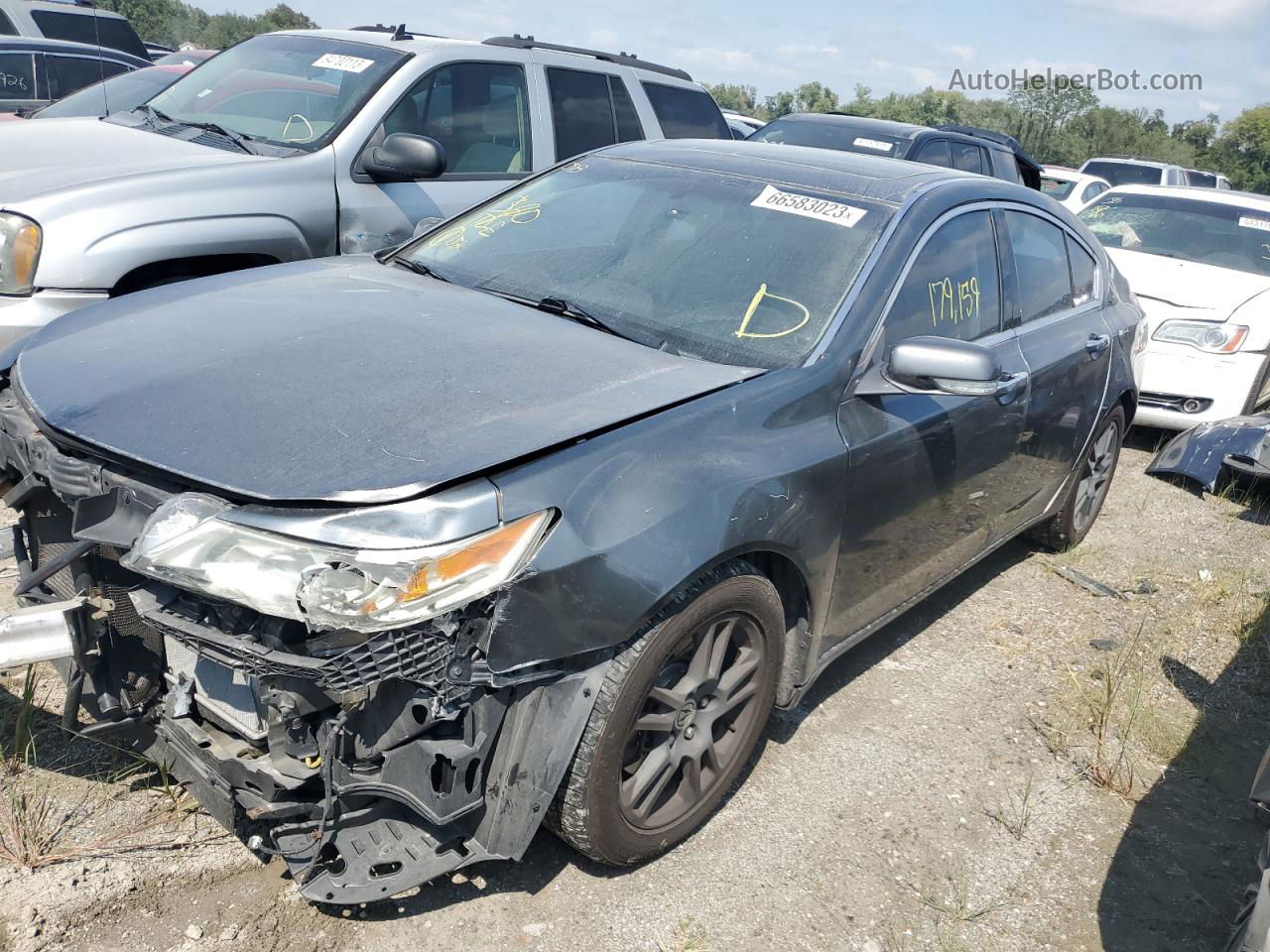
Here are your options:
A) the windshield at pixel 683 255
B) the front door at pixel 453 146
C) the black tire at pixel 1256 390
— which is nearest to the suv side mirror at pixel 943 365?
the windshield at pixel 683 255

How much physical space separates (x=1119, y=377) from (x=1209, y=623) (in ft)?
3.79

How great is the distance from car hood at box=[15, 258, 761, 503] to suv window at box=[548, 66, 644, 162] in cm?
321

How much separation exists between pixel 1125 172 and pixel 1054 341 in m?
16.8

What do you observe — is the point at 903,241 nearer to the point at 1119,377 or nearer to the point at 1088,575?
the point at 1119,377

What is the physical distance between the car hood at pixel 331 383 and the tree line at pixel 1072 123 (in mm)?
45724

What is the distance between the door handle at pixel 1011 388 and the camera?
3.57m

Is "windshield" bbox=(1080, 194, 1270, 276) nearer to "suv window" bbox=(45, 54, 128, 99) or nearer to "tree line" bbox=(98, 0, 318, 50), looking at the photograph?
"suv window" bbox=(45, 54, 128, 99)

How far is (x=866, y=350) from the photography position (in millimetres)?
3055

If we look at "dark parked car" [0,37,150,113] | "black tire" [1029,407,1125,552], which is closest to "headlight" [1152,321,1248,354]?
"black tire" [1029,407,1125,552]

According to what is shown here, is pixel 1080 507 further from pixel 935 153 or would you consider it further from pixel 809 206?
pixel 935 153

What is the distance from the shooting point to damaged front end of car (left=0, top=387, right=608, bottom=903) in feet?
6.79

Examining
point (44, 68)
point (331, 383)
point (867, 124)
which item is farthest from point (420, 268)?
point (44, 68)

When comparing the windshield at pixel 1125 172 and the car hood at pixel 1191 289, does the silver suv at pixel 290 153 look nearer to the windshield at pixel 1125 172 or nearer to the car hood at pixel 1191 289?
the car hood at pixel 1191 289

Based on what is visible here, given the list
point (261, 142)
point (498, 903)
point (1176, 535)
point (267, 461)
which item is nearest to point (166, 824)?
point (498, 903)
